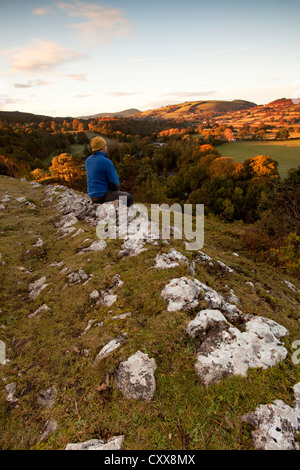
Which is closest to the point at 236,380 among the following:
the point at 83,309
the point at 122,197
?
the point at 83,309

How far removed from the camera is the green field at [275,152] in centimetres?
6869

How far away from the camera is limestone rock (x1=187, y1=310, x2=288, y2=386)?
345 centimetres

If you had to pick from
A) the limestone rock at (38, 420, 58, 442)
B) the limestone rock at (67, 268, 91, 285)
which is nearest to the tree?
the limestone rock at (67, 268, 91, 285)

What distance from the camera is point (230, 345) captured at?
3785 mm

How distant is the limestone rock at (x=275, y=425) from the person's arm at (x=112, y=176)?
26.6 feet

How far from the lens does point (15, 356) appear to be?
4227 millimetres

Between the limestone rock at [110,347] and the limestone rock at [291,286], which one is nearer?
the limestone rock at [110,347]

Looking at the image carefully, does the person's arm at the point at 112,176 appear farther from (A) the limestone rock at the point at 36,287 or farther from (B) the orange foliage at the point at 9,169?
A: (B) the orange foliage at the point at 9,169

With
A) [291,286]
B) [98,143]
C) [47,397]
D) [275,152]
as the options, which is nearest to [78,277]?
[47,397]

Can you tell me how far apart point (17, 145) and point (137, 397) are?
329 feet

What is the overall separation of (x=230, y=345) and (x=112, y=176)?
7.26 metres

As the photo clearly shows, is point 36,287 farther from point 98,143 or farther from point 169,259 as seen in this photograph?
point 98,143

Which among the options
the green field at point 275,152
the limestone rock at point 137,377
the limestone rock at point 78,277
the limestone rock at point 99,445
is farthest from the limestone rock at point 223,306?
the green field at point 275,152

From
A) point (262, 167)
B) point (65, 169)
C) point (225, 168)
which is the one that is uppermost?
point (65, 169)
